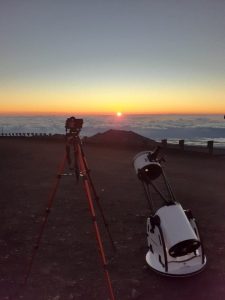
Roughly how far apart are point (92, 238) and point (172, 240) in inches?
109

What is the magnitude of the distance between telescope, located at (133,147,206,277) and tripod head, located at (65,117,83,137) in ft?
4.69

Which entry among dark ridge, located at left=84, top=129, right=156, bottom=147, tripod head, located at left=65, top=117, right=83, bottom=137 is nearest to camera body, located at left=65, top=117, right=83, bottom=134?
tripod head, located at left=65, top=117, right=83, bottom=137

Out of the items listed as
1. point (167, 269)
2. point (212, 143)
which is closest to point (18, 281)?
point (167, 269)

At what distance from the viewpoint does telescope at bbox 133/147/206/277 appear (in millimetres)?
5738

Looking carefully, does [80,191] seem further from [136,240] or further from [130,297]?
[130,297]

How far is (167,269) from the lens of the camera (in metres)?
6.06

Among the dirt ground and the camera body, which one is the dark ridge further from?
the camera body

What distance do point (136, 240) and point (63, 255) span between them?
5.50 feet

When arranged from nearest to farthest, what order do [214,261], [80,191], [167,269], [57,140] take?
1. [167,269]
2. [214,261]
3. [80,191]
4. [57,140]

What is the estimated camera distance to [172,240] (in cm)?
569

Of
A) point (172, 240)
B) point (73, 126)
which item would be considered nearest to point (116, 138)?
point (73, 126)

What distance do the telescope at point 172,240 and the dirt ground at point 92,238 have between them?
192mm

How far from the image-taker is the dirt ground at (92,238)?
19.3 feet

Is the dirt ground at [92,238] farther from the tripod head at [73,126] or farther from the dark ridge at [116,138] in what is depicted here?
the dark ridge at [116,138]
